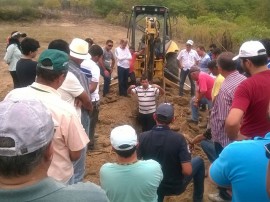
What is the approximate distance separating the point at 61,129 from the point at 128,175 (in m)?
0.63

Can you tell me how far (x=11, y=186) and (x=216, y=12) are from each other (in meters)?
34.9

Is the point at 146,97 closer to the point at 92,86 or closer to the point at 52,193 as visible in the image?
the point at 92,86

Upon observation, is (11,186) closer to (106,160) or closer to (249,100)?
(249,100)

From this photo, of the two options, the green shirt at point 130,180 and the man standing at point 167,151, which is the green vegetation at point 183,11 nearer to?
the man standing at point 167,151

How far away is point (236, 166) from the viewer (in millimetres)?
2531

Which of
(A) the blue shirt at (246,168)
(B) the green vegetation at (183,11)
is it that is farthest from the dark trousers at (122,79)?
(B) the green vegetation at (183,11)

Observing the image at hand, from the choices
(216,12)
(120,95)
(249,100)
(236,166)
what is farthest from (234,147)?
(216,12)

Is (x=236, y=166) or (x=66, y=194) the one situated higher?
(x=66, y=194)

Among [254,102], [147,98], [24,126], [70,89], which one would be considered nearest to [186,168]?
[254,102]

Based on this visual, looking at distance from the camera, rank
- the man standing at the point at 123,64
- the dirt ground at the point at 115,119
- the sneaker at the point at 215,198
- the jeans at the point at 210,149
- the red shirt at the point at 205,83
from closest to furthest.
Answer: the sneaker at the point at 215,198
the jeans at the point at 210,149
the dirt ground at the point at 115,119
the red shirt at the point at 205,83
the man standing at the point at 123,64

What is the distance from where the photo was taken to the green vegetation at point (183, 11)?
26.6 m

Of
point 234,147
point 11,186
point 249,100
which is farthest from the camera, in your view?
point 249,100

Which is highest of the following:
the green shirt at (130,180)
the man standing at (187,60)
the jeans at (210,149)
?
the green shirt at (130,180)

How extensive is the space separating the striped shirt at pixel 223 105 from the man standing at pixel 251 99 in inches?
26.4
